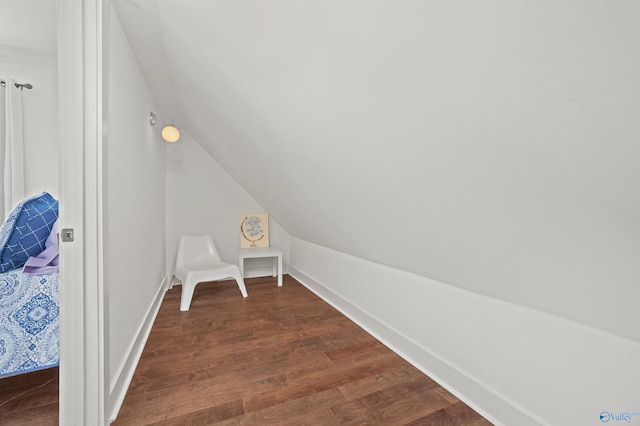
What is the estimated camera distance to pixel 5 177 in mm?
2008

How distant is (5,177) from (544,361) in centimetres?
363

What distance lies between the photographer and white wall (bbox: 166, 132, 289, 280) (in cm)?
308

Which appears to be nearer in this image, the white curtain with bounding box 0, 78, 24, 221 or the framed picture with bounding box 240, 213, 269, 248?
the white curtain with bounding box 0, 78, 24, 221

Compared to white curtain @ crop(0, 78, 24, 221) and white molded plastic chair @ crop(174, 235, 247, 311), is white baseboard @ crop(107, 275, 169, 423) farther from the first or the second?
white curtain @ crop(0, 78, 24, 221)

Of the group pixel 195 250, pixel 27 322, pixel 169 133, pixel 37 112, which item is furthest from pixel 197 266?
pixel 37 112

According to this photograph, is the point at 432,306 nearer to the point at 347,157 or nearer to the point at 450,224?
the point at 450,224

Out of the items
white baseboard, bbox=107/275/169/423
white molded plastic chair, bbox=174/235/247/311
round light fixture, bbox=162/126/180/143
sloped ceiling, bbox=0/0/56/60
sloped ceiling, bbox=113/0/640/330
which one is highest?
sloped ceiling, bbox=0/0/56/60

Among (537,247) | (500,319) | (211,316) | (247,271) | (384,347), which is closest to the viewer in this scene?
(537,247)

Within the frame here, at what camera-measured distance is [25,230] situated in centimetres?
126

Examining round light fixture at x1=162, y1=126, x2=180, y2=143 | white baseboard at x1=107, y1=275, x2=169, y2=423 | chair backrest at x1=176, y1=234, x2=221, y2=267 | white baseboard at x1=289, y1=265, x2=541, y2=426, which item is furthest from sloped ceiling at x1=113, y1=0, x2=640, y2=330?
chair backrest at x1=176, y1=234, x2=221, y2=267

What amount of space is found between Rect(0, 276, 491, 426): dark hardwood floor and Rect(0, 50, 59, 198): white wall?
1611 millimetres

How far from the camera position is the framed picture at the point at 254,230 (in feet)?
11.1

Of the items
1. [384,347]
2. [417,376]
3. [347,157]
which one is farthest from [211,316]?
[347,157]

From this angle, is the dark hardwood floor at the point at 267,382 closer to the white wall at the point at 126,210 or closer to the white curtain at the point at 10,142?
the white wall at the point at 126,210
